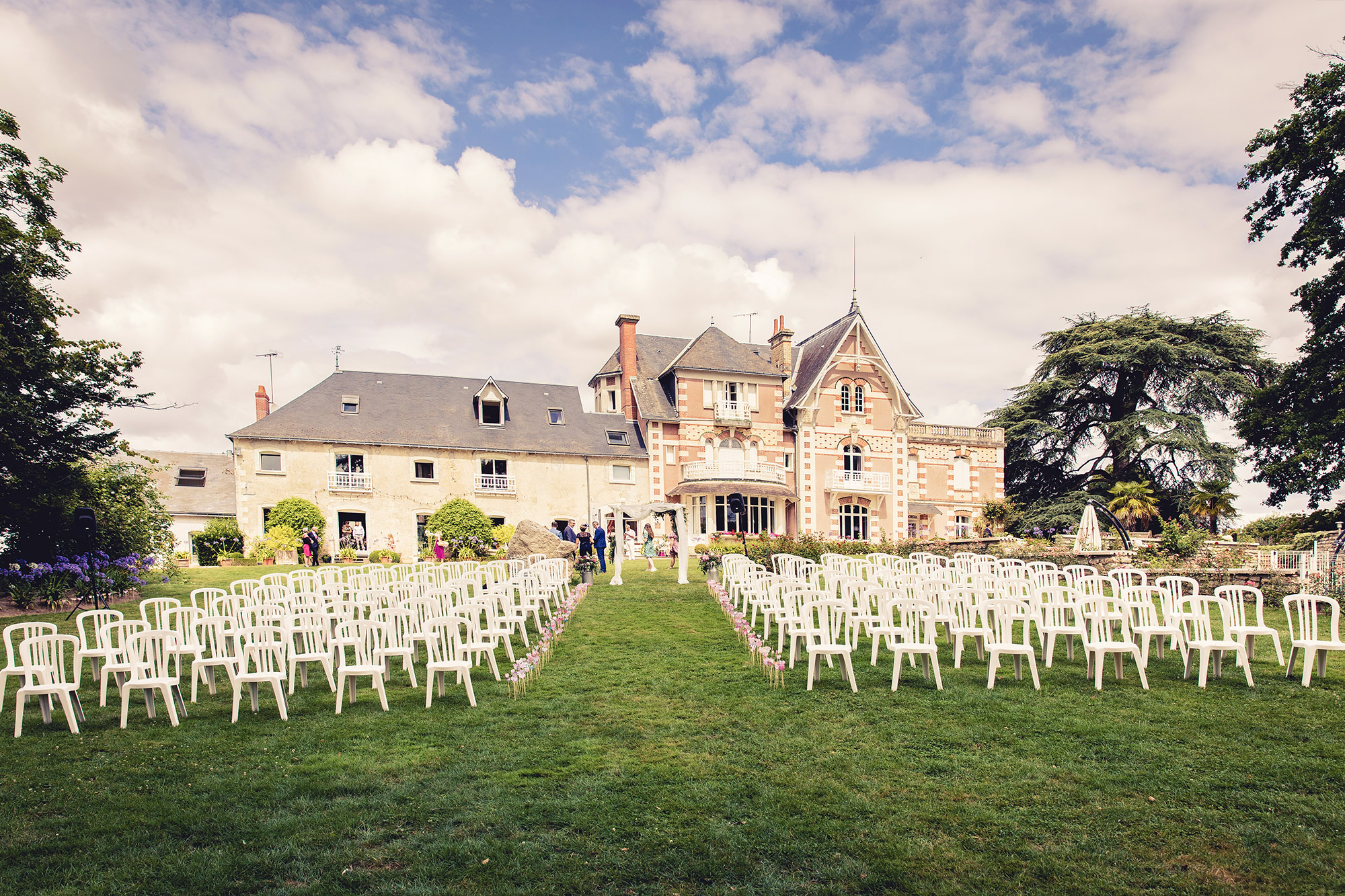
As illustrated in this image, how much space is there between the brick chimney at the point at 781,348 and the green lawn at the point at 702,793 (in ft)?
89.2

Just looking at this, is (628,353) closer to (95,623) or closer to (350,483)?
(350,483)

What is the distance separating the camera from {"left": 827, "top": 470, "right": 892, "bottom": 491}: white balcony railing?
3272 cm

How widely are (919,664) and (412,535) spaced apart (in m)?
24.5

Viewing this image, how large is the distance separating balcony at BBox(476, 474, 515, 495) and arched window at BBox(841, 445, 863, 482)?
14865mm

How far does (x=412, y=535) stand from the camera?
96.1 feet

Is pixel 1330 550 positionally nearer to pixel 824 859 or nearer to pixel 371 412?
pixel 824 859

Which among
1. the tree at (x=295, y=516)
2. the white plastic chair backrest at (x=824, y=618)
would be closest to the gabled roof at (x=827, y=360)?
the tree at (x=295, y=516)

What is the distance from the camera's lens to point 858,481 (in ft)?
109

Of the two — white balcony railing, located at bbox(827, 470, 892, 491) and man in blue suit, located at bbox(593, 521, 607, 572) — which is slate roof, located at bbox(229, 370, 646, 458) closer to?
white balcony railing, located at bbox(827, 470, 892, 491)

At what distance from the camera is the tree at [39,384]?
14.5 metres

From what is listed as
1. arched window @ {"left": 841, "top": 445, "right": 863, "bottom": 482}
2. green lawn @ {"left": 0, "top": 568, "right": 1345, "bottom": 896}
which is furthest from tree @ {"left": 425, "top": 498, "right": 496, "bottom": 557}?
green lawn @ {"left": 0, "top": 568, "right": 1345, "bottom": 896}

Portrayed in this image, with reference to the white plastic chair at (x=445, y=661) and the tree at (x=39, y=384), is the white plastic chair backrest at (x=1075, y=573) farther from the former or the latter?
the tree at (x=39, y=384)

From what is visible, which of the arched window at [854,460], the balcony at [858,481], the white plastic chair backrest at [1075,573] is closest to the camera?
the white plastic chair backrest at [1075,573]

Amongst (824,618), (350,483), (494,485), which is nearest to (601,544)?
(494,485)
